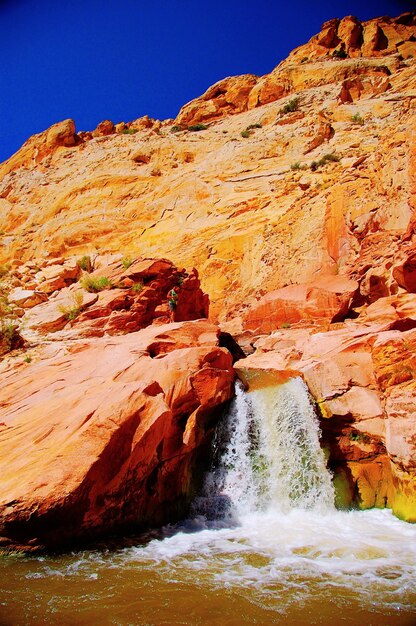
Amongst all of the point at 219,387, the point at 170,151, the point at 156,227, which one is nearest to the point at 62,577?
the point at 219,387

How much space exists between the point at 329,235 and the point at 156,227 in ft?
44.2

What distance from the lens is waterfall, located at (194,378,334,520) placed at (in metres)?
8.20

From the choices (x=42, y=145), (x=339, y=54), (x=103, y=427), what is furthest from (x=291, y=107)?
(x=103, y=427)

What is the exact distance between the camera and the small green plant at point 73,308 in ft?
43.4

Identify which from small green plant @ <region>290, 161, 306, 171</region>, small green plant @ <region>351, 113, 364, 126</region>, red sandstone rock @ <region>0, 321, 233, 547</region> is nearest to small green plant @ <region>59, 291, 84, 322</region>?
red sandstone rock @ <region>0, 321, 233, 547</region>

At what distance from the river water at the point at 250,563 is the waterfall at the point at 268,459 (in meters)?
0.02

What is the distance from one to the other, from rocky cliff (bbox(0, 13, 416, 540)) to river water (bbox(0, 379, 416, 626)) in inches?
27.9

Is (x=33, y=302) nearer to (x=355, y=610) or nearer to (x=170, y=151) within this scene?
(x=355, y=610)

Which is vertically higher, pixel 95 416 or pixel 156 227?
pixel 156 227

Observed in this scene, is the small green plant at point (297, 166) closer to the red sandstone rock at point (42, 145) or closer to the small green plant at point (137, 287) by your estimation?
the small green plant at point (137, 287)

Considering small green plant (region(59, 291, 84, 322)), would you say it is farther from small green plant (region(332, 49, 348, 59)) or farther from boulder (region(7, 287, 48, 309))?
small green plant (region(332, 49, 348, 59))

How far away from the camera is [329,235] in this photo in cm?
1933

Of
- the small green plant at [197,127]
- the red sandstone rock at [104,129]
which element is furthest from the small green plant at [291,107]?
the red sandstone rock at [104,129]

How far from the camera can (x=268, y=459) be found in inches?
349
